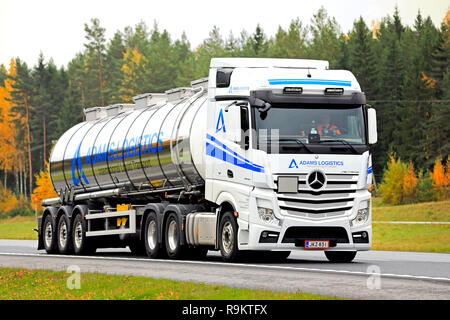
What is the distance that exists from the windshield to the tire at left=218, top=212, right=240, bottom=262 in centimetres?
195

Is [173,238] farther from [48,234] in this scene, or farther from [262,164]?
[48,234]

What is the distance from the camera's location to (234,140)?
1959 cm

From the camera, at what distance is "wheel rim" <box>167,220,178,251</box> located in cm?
2272

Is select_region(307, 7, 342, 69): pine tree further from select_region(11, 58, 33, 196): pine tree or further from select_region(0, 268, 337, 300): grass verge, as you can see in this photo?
select_region(0, 268, 337, 300): grass verge

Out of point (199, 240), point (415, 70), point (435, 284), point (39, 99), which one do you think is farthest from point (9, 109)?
point (435, 284)

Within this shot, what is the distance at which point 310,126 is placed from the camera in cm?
1930

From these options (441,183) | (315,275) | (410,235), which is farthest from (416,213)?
(315,275)

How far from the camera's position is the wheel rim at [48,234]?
30.0 meters

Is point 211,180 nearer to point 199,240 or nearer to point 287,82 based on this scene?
Answer: point 199,240

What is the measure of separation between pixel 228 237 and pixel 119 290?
6445 mm

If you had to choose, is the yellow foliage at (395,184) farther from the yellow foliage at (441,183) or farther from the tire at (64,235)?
the tire at (64,235)

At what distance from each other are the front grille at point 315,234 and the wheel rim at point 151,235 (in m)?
5.44

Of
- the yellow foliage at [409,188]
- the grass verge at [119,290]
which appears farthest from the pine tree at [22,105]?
the grass verge at [119,290]

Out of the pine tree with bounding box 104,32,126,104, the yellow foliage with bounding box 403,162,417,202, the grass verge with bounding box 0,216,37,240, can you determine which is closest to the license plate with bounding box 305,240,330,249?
the grass verge with bounding box 0,216,37,240
